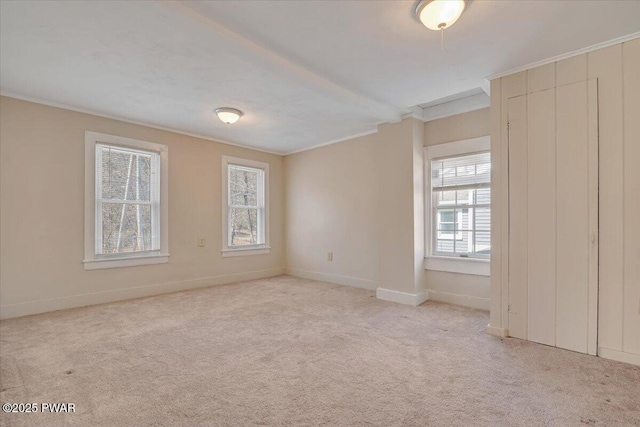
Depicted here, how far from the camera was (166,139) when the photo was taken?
15.2 feet

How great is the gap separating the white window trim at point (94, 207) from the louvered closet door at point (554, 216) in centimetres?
431

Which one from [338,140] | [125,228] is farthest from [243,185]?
[125,228]

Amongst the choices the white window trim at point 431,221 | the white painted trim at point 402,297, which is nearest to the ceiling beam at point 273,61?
the white window trim at point 431,221

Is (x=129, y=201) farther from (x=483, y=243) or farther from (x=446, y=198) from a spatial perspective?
(x=483, y=243)

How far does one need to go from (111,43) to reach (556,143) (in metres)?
3.60

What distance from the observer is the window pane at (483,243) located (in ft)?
12.0

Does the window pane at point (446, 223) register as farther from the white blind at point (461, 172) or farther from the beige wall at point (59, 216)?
the beige wall at point (59, 216)

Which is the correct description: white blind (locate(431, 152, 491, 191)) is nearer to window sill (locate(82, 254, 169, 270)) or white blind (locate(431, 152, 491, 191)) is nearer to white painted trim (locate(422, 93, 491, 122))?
white painted trim (locate(422, 93, 491, 122))

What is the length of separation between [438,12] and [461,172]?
230cm

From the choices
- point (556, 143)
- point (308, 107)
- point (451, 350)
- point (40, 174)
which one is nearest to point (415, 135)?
point (308, 107)

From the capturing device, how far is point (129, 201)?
14.0 feet

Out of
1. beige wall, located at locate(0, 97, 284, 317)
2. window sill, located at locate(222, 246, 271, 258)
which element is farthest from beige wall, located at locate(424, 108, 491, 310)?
beige wall, located at locate(0, 97, 284, 317)

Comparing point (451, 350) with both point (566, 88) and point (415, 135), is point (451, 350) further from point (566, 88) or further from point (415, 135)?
point (415, 135)

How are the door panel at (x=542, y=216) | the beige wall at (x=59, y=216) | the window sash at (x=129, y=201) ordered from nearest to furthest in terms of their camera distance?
the door panel at (x=542, y=216), the beige wall at (x=59, y=216), the window sash at (x=129, y=201)
